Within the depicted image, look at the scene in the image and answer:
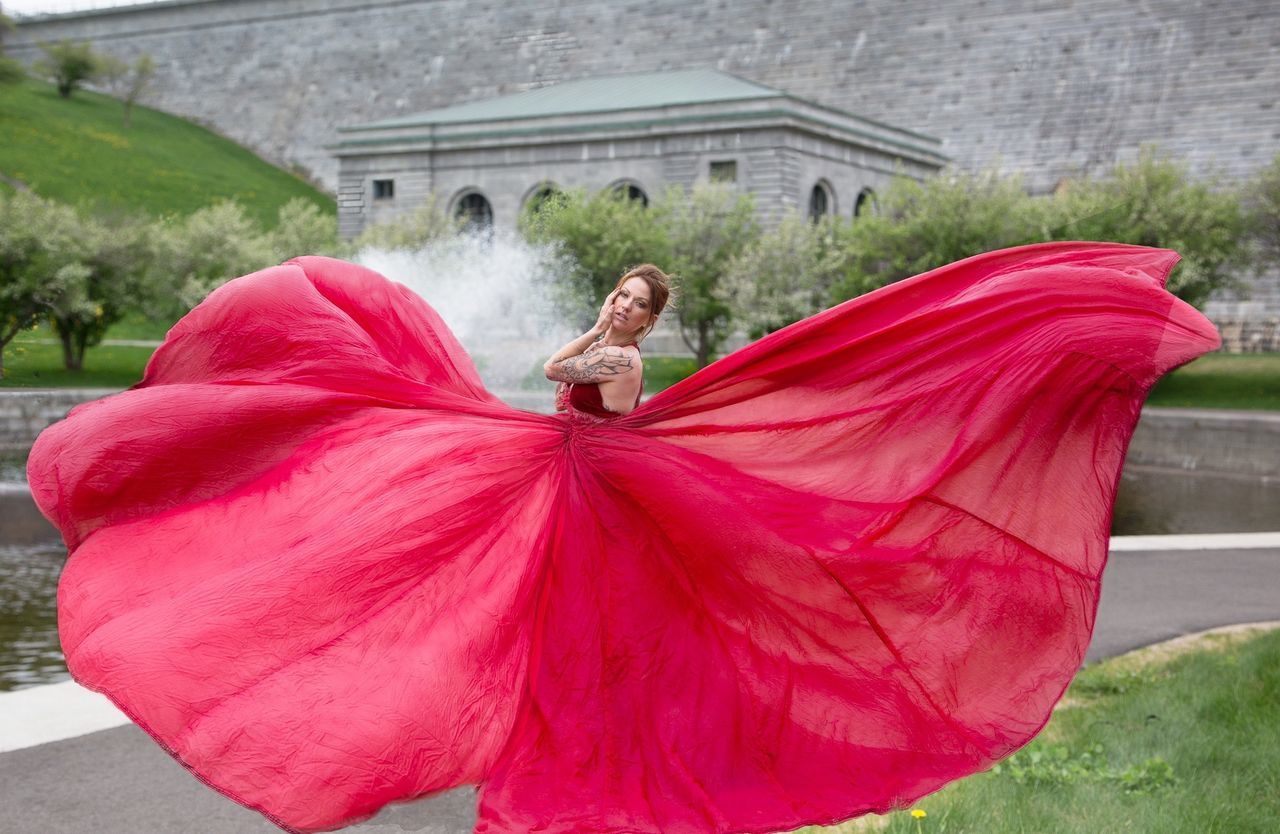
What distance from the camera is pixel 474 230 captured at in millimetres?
40094

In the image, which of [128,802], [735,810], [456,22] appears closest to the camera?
[735,810]

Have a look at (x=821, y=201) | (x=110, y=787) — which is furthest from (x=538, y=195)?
(x=110, y=787)

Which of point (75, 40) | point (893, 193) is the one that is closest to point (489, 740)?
point (893, 193)

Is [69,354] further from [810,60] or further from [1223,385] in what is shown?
[810,60]

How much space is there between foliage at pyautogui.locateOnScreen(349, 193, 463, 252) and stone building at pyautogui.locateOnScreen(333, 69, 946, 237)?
8.23 feet

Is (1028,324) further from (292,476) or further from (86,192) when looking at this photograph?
(86,192)

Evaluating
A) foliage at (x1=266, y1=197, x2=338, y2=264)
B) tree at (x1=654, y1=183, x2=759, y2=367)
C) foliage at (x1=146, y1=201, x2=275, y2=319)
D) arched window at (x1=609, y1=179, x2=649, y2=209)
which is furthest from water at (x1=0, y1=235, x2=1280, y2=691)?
foliage at (x1=146, y1=201, x2=275, y2=319)

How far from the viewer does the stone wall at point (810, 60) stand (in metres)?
45.2

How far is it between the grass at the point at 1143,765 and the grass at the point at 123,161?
40361mm

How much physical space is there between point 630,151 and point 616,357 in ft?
116

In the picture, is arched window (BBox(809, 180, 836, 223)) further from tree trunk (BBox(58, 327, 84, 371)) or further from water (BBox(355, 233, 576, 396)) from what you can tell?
tree trunk (BBox(58, 327, 84, 371))

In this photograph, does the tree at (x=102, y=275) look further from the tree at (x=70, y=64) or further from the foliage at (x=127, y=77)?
the tree at (x=70, y=64)

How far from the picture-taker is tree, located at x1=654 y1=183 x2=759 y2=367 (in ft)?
104

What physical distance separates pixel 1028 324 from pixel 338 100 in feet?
211
